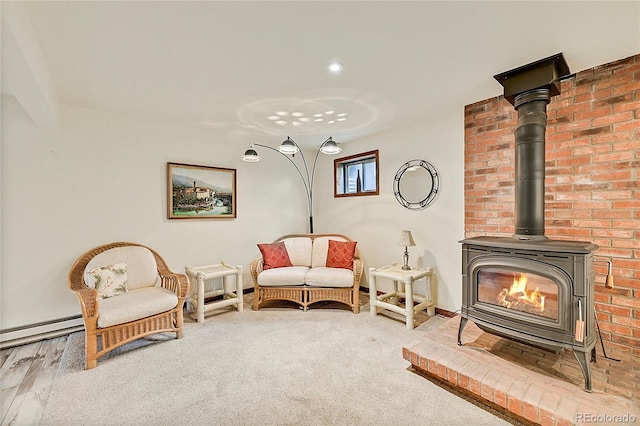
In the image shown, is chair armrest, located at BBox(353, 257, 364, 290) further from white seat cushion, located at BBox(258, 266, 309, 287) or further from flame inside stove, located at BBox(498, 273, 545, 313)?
flame inside stove, located at BBox(498, 273, 545, 313)

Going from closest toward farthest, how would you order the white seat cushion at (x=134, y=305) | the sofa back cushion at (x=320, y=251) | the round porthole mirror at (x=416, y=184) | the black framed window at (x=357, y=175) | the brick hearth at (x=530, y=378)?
1. the brick hearth at (x=530, y=378)
2. the white seat cushion at (x=134, y=305)
3. the round porthole mirror at (x=416, y=184)
4. the sofa back cushion at (x=320, y=251)
5. the black framed window at (x=357, y=175)

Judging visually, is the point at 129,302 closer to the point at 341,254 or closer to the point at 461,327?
the point at 341,254

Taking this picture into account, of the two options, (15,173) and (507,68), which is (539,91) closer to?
(507,68)

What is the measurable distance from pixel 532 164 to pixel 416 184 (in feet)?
4.98

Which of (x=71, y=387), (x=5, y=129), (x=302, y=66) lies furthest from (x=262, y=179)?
(x=71, y=387)

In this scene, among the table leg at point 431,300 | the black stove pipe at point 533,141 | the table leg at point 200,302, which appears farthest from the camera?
the table leg at point 431,300

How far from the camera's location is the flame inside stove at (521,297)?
2.02 meters

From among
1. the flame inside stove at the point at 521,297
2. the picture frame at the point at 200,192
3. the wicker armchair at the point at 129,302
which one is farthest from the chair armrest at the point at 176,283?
the flame inside stove at the point at 521,297

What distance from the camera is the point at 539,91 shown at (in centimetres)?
213

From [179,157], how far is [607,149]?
4.34 m

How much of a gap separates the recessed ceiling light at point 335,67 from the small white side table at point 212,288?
8.06 feet

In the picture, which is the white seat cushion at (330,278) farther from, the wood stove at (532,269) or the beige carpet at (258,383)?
the wood stove at (532,269)

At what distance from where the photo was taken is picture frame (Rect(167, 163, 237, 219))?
359 centimetres

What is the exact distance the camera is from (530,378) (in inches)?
72.2
